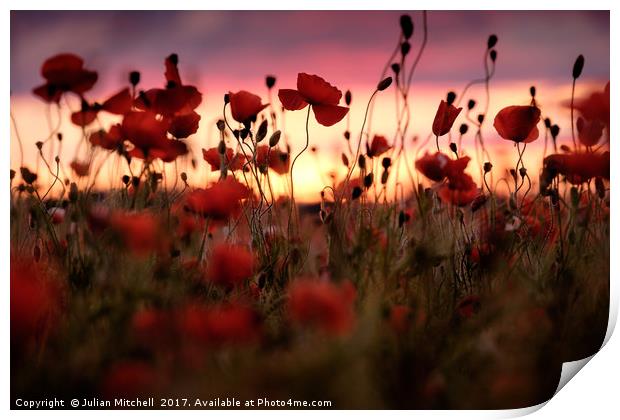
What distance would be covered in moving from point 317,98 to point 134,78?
1.13 ft

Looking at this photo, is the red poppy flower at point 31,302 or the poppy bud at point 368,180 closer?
the red poppy flower at point 31,302

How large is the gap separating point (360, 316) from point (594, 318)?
0.56 meters

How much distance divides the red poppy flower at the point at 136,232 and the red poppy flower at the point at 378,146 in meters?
0.45

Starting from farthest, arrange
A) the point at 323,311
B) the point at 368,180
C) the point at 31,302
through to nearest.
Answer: the point at 368,180
the point at 31,302
the point at 323,311

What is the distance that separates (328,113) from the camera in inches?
57.6

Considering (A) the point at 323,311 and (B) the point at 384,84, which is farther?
(B) the point at 384,84

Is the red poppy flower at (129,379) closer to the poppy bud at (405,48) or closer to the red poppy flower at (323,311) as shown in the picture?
the red poppy flower at (323,311)

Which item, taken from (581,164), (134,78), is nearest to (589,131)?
(581,164)

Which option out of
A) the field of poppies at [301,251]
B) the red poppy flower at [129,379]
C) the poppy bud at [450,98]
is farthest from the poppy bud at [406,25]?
the red poppy flower at [129,379]

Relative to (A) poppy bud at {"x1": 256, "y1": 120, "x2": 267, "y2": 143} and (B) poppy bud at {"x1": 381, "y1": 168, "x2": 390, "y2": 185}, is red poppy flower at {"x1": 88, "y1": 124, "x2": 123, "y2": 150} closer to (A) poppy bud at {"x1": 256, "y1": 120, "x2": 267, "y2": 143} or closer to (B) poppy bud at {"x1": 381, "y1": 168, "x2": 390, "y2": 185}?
(A) poppy bud at {"x1": 256, "y1": 120, "x2": 267, "y2": 143}

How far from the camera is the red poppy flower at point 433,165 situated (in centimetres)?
149

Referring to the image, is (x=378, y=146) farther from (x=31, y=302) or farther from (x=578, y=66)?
(x=31, y=302)

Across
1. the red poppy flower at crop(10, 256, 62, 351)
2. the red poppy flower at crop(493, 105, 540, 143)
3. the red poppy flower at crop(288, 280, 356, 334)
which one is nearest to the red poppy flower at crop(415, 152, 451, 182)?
the red poppy flower at crop(493, 105, 540, 143)
